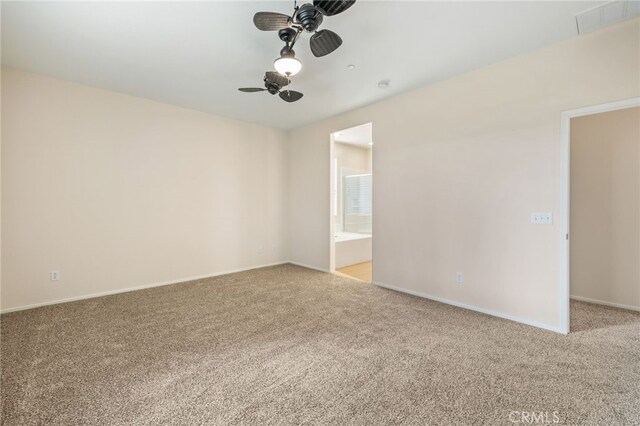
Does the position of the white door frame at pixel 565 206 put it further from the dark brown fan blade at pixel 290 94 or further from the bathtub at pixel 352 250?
the bathtub at pixel 352 250

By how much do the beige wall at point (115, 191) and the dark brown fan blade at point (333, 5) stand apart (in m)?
3.57

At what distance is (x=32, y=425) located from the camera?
1541 mm

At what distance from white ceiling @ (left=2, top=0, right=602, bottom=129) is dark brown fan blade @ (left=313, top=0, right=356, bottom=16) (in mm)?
589

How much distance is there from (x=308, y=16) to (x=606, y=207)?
410cm

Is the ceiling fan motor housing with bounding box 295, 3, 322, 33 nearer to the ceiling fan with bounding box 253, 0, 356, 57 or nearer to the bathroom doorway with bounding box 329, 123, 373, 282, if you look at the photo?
the ceiling fan with bounding box 253, 0, 356, 57

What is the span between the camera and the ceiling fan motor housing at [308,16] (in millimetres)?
1829

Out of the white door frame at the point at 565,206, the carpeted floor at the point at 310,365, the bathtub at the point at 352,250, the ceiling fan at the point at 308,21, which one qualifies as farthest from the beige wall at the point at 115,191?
the white door frame at the point at 565,206

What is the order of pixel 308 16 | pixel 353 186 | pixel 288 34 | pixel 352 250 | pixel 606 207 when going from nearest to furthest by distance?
1. pixel 308 16
2. pixel 288 34
3. pixel 606 207
4. pixel 352 250
5. pixel 353 186

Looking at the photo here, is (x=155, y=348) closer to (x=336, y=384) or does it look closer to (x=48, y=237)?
(x=336, y=384)

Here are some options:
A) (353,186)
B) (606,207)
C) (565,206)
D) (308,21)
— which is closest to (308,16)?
(308,21)

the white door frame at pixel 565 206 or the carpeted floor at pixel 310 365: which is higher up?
the white door frame at pixel 565 206

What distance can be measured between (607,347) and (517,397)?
1335 millimetres

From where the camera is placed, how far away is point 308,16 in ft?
6.21

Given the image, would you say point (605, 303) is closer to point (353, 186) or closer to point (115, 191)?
point (353, 186)
